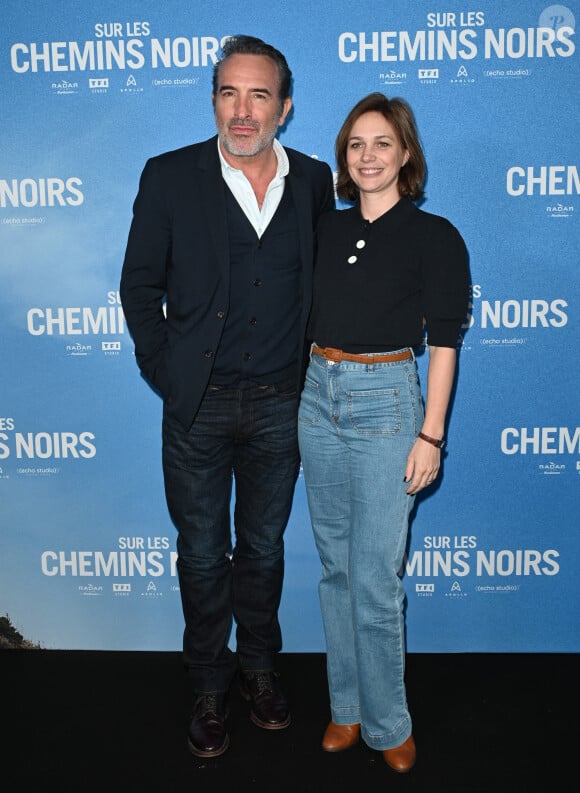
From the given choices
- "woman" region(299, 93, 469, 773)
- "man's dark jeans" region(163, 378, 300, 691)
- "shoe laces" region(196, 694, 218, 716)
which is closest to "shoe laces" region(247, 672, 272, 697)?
"man's dark jeans" region(163, 378, 300, 691)

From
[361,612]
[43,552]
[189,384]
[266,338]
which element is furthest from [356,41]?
[43,552]

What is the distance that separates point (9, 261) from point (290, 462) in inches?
49.9

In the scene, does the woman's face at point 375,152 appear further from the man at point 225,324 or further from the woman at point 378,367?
the man at point 225,324

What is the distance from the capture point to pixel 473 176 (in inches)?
100

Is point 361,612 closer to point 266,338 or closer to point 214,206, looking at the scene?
point 266,338

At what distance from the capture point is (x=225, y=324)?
6.98 feet

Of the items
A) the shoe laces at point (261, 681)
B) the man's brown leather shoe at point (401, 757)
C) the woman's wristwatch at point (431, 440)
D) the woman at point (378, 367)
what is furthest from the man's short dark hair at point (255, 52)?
the man's brown leather shoe at point (401, 757)

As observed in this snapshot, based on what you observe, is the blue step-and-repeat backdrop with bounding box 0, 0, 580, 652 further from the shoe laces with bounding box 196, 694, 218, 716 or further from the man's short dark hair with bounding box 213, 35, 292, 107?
the shoe laces with bounding box 196, 694, 218, 716

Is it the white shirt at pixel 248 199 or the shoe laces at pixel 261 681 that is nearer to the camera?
the white shirt at pixel 248 199

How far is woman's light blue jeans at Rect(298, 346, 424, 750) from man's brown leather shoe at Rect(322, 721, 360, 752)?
0.21 feet

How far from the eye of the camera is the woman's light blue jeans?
6.36ft

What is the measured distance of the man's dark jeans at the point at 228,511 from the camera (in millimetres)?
2193

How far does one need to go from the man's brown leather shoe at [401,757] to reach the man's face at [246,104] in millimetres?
1725

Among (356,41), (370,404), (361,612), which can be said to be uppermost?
(356,41)
